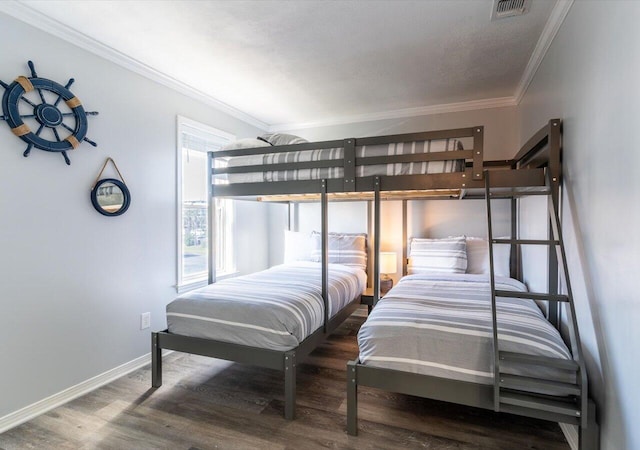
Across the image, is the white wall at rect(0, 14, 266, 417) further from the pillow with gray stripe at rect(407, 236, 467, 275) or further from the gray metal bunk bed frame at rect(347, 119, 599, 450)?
the pillow with gray stripe at rect(407, 236, 467, 275)

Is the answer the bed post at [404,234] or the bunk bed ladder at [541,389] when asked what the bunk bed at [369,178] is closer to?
the bunk bed ladder at [541,389]

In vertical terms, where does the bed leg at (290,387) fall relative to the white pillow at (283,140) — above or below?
below

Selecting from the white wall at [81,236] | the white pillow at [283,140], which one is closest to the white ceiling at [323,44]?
the white wall at [81,236]

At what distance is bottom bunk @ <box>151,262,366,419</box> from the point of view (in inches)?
84.4

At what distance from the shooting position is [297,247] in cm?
421

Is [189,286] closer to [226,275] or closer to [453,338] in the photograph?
[226,275]

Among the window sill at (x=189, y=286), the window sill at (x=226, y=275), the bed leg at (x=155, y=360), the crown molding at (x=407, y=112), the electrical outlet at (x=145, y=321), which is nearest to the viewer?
the bed leg at (x=155, y=360)

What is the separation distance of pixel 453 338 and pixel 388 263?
2.24 meters

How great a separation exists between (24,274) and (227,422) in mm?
1591

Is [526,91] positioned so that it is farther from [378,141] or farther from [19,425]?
[19,425]

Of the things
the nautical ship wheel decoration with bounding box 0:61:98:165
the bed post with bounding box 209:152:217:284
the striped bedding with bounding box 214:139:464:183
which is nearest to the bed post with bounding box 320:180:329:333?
the striped bedding with bounding box 214:139:464:183

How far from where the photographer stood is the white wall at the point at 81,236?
2049 millimetres

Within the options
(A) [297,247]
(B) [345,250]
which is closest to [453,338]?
(B) [345,250]

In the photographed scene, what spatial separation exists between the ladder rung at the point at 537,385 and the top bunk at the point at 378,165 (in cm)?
114
